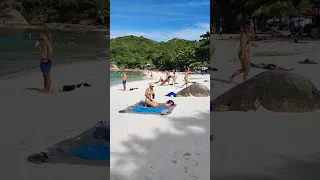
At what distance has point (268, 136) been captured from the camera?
7.61 ft

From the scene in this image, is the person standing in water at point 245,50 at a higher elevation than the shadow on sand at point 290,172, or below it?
higher

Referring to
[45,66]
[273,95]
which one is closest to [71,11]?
[45,66]

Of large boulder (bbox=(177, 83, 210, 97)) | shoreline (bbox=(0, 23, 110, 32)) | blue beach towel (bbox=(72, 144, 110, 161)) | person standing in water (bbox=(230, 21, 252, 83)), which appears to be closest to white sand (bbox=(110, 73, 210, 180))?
large boulder (bbox=(177, 83, 210, 97))

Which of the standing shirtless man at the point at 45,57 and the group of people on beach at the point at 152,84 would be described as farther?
the group of people on beach at the point at 152,84

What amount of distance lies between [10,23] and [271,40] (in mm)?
1823

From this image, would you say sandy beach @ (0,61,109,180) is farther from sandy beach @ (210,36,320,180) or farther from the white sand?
the white sand

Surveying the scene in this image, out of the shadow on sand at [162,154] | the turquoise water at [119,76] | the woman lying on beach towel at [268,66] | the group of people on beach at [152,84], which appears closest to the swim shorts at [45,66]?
the woman lying on beach towel at [268,66]

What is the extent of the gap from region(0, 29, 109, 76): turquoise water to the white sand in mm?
2075

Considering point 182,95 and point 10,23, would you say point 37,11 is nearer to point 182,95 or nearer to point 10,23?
point 10,23

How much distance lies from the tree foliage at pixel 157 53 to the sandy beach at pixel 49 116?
9.27 metres

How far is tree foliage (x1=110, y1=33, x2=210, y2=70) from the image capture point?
1226 cm

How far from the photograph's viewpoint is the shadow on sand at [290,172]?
2283 mm

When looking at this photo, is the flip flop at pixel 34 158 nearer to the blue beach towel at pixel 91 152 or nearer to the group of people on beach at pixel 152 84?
the blue beach towel at pixel 91 152

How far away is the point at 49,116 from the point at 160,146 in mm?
→ 3420
